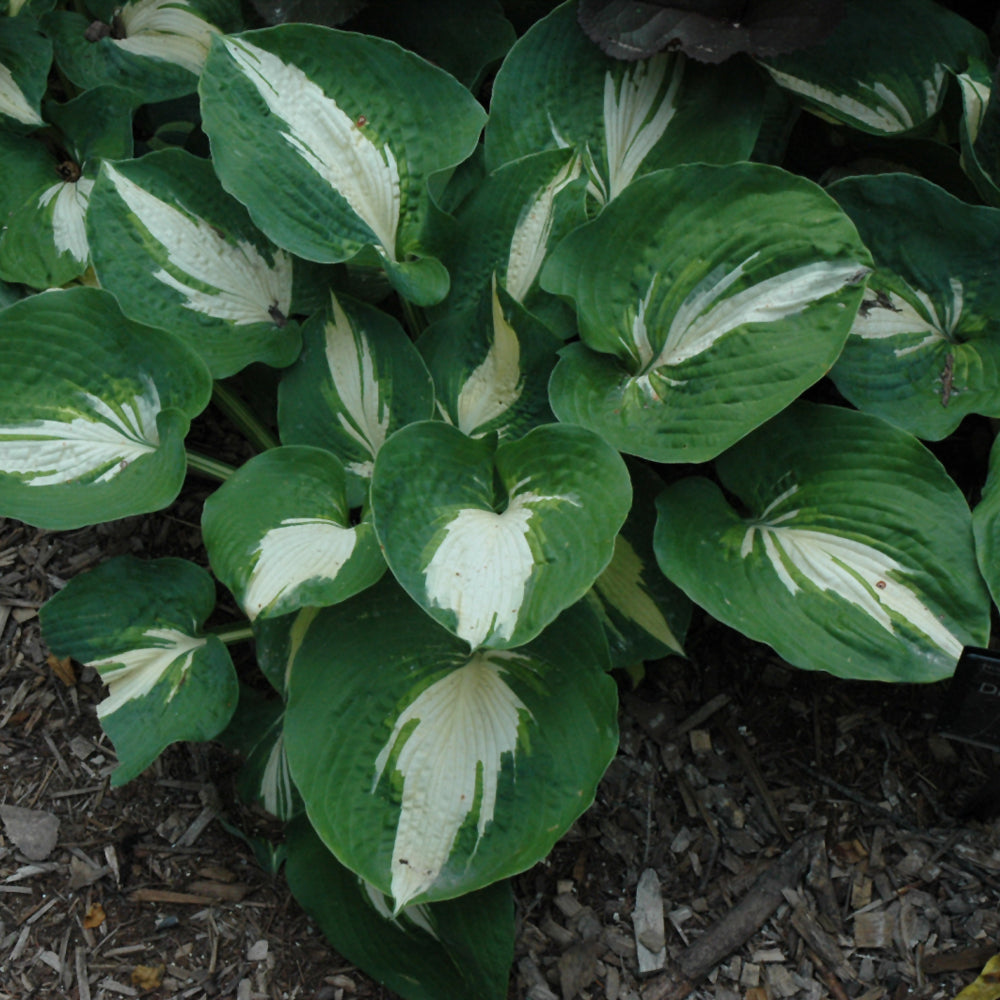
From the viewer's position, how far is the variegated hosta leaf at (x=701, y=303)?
3.72ft

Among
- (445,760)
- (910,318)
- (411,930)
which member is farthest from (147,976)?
(910,318)

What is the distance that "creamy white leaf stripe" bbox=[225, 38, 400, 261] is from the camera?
1.29 meters

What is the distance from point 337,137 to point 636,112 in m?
0.42

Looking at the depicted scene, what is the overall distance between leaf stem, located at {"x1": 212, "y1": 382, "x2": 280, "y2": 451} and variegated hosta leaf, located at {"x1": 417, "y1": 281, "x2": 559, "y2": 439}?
11.9 inches

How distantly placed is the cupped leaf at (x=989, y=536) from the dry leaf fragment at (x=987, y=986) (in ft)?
1.56

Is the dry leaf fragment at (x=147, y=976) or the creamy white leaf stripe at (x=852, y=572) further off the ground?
the creamy white leaf stripe at (x=852, y=572)

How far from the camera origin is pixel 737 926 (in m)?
1.32

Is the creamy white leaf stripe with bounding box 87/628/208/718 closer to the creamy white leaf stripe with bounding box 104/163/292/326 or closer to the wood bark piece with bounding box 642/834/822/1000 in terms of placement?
the creamy white leaf stripe with bounding box 104/163/292/326

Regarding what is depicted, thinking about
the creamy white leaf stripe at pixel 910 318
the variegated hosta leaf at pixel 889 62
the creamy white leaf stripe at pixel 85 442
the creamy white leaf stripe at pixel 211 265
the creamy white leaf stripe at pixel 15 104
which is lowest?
the creamy white leaf stripe at pixel 85 442

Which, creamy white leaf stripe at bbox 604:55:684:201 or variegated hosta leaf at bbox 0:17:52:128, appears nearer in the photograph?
creamy white leaf stripe at bbox 604:55:684:201

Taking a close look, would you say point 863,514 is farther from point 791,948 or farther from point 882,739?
point 791,948

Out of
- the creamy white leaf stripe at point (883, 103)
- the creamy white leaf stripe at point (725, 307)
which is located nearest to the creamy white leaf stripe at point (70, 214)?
the creamy white leaf stripe at point (725, 307)

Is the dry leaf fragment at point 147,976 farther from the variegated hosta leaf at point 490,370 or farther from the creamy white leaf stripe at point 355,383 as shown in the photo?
the variegated hosta leaf at point 490,370

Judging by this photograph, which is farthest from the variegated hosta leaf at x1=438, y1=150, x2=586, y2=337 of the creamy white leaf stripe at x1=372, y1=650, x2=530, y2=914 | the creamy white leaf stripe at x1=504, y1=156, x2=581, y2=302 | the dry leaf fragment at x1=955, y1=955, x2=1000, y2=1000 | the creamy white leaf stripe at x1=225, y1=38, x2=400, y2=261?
the dry leaf fragment at x1=955, y1=955, x2=1000, y2=1000
